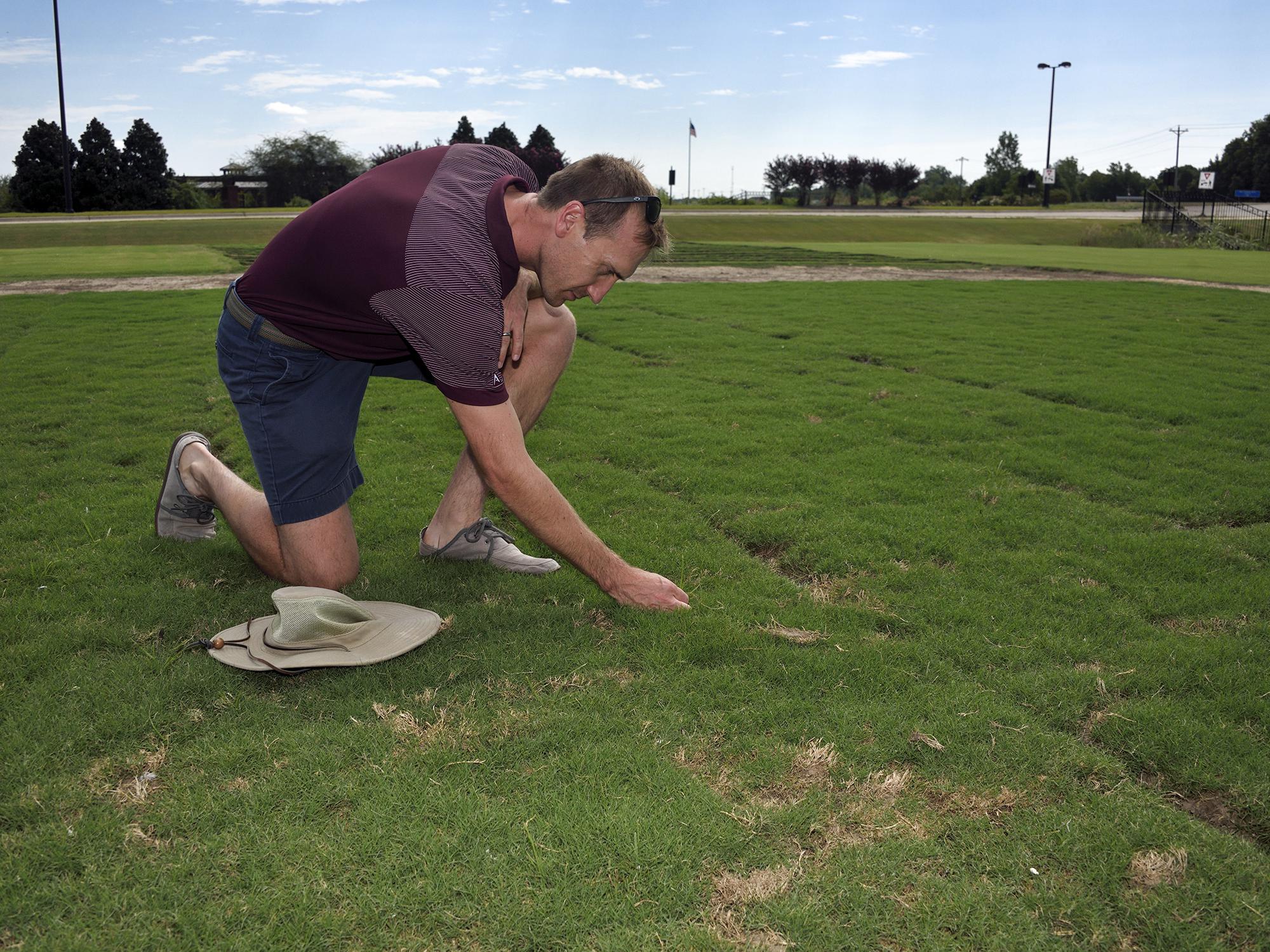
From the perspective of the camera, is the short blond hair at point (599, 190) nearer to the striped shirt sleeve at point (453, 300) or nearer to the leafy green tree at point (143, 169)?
the striped shirt sleeve at point (453, 300)

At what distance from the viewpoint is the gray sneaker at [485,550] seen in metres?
3.81

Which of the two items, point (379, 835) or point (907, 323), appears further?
point (907, 323)

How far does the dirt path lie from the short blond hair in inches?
501

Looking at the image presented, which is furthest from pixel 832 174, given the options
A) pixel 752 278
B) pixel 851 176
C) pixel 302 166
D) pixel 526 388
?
pixel 526 388

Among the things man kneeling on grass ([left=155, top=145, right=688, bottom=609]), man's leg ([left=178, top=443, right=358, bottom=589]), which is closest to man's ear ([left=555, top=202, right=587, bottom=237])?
man kneeling on grass ([left=155, top=145, right=688, bottom=609])

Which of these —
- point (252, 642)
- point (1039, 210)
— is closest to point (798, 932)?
point (252, 642)

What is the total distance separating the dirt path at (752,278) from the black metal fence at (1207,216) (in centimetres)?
2207

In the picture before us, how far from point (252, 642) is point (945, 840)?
213 cm

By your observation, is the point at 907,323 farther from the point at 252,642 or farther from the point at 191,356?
the point at 252,642

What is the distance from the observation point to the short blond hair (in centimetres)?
281

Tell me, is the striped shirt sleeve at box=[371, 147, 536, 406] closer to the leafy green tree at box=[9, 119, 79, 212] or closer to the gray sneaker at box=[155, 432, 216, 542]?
the gray sneaker at box=[155, 432, 216, 542]

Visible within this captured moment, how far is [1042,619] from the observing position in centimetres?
333

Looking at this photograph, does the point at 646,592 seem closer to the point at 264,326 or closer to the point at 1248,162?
the point at 264,326

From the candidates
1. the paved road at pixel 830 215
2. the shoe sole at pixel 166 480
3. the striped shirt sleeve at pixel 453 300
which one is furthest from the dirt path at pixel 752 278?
the paved road at pixel 830 215
